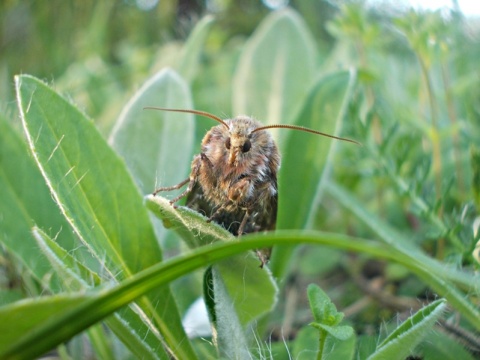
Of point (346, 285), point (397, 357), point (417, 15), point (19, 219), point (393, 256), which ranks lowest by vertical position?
point (346, 285)

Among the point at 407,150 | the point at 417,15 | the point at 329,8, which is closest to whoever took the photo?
the point at 407,150

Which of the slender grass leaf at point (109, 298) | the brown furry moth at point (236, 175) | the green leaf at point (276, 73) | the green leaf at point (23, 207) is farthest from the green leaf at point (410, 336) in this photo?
the green leaf at point (276, 73)

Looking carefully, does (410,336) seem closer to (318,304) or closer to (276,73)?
(318,304)

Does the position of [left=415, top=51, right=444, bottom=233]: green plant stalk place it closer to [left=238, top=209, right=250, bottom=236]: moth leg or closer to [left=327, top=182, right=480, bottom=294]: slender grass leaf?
[left=327, top=182, right=480, bottom=294]: slender grass leaf

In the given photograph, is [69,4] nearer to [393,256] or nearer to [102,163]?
[102,163]

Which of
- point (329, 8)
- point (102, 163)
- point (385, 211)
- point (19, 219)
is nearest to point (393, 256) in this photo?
point (102, 163)

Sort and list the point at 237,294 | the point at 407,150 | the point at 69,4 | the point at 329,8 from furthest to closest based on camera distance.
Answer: the point at 69,4
the point at 329,8
the point at 407,150
the point at 237,294

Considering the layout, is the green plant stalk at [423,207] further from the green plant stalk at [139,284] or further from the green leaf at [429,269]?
the green plant stalk at [139,284]

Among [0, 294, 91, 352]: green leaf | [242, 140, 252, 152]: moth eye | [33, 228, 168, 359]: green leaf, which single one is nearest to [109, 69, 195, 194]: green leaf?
[242, 140, 252, 152]: moth eye
